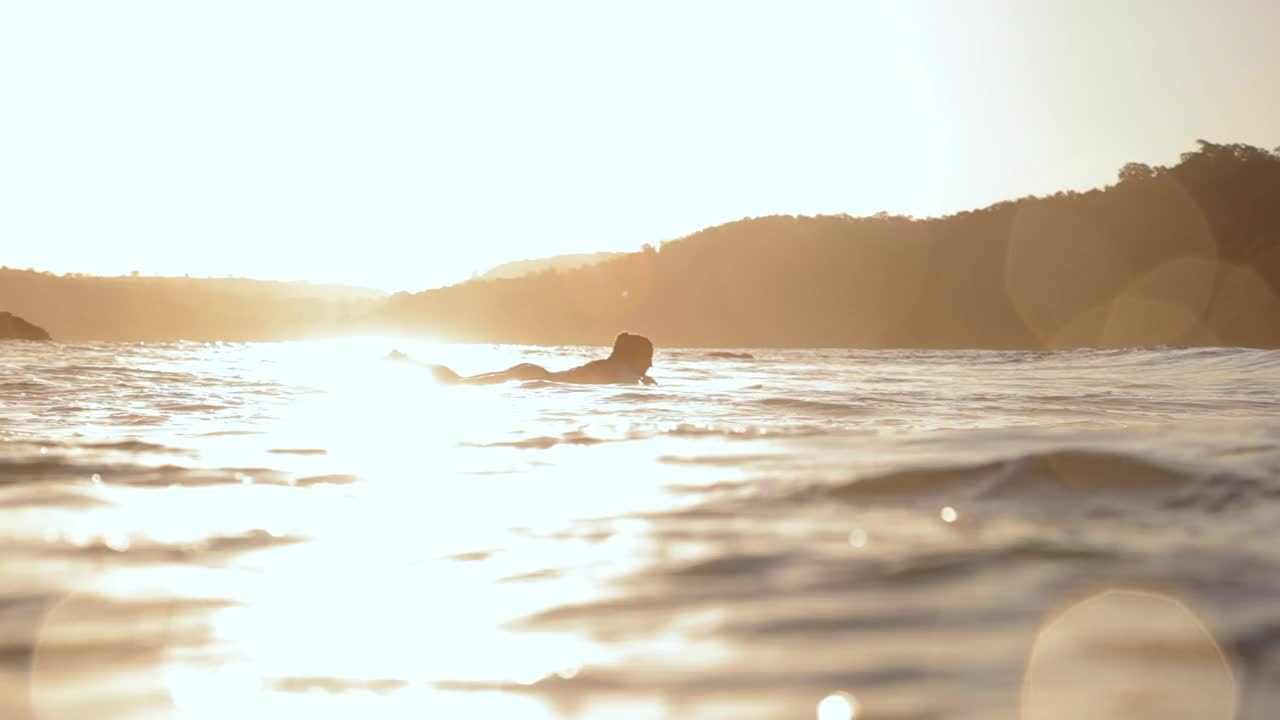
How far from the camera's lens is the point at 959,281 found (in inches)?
3216

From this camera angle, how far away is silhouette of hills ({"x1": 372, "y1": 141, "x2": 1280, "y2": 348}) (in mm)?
62469

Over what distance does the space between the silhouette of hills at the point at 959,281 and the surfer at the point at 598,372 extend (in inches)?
1993

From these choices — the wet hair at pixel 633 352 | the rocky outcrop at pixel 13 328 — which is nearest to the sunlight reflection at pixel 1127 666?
the wet hair at pixel 633 352

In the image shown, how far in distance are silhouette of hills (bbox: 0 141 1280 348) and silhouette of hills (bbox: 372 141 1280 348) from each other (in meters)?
0.15

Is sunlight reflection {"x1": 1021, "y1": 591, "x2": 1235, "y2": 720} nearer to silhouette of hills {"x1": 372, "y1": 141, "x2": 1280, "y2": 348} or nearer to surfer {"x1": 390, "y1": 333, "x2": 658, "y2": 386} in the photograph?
surfer {"x1": 390, "y1": 333, "x2": 658, "y2": 386}

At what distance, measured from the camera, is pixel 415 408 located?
321 inches

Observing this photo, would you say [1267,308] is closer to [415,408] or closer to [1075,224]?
[1075,224]

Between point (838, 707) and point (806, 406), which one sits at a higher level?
point (838, 707)

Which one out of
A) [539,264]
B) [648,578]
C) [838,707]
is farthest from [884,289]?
[539,264]

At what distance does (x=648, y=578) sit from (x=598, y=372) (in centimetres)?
1154

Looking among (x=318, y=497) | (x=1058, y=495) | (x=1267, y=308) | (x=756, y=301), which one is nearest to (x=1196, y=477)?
(x=1058, y=495)

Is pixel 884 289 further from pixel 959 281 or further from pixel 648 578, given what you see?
pixel 648 578

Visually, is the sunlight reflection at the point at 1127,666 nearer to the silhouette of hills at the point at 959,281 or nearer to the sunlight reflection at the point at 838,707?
the sunlight reflection at the point at 838,707

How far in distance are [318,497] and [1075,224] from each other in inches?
3246
